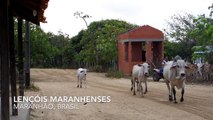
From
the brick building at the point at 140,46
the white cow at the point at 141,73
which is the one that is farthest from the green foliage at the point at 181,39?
the white cow at the point at 141,73

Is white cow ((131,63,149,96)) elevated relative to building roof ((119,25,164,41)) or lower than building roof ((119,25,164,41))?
lower

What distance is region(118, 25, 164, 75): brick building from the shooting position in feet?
141

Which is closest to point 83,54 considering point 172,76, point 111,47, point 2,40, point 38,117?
point 111,47

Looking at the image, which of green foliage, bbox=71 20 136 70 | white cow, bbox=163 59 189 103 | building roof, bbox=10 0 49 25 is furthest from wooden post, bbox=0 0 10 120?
green foliage, bbox=71 20 136 70

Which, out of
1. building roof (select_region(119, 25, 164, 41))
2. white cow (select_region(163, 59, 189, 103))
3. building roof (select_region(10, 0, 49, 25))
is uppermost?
building roof (select_region(119, 25, 164, 41))

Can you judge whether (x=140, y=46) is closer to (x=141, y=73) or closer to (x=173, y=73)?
(x=141, y=73)

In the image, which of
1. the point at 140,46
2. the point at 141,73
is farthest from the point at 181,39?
the point at 141,73

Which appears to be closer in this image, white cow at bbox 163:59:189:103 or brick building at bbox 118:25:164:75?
white cow at bbox 163:59:189:103

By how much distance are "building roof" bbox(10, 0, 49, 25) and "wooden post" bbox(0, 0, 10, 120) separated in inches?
29.1

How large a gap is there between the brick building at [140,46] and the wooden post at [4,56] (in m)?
33.1

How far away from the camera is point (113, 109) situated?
1512 cm

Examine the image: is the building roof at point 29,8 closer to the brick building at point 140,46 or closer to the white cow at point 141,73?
the white cow at point 141,73

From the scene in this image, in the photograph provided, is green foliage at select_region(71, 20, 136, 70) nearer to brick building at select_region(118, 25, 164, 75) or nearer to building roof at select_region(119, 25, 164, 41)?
brick building at select_region(118, 25, 164, 75)

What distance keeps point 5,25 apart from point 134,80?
46.3 ft
